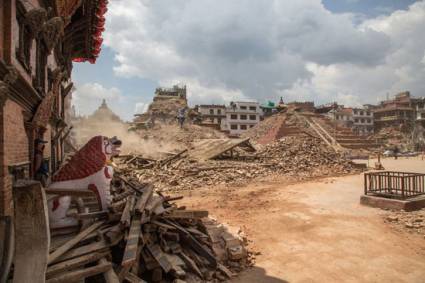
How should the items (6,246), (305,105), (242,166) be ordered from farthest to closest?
(305,105) < (242,166) < (6,246)

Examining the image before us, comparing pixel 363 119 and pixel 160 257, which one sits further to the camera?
pixel 363 119

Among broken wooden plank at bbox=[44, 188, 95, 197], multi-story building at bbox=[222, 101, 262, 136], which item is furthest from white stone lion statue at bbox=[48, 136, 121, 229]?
multi-story building at bbox=[222, 101, 262, 136]

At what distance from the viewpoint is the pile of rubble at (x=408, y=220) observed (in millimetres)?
8797

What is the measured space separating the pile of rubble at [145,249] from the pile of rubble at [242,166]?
34.7 ft

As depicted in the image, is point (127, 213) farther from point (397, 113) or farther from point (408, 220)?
point (397, 113)

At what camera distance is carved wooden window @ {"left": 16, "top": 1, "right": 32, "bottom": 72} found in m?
6.12

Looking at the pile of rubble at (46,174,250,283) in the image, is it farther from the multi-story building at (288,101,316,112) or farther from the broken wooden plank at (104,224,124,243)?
the multi-story building at (288,101,316,112)

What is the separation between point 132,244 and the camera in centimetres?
502

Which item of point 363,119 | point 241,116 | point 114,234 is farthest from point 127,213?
point 363,119

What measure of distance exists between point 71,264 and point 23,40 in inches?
207

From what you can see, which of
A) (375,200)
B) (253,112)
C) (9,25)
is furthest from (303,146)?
(253,112)

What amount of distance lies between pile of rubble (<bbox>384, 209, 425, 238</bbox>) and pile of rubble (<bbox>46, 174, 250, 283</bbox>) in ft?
17.9

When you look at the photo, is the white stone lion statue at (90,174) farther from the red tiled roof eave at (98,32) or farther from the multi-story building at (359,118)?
the multi-story building at (359,118)

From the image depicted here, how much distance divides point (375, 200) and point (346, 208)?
3.89ft
